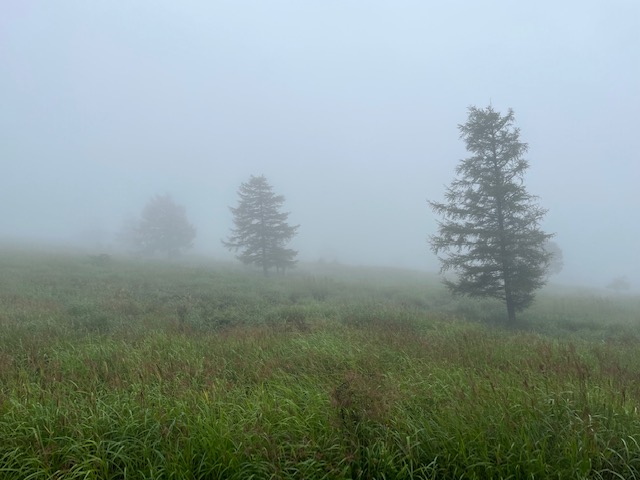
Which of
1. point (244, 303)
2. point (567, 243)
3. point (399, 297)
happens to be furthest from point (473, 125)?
point (567, 243)

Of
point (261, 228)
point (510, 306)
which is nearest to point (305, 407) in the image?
point (510, 306)

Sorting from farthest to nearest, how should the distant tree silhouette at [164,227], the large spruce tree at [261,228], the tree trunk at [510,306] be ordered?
the distant tree silhouette at [164,227] → the large spruce tree at [261,228] → the tree trunk at [510,306]

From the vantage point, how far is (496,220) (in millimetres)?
14016

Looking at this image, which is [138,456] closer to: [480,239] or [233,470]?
[233,470]

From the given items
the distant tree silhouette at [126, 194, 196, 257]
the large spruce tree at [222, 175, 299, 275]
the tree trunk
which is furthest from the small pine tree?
the tree trunk

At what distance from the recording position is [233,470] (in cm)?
292

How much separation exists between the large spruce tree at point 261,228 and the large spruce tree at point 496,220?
58.7ft

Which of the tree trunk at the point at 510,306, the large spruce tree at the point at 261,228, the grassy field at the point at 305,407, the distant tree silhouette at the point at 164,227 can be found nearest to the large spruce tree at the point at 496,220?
the tree trunk at the point at 510,306

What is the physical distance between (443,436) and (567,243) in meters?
179

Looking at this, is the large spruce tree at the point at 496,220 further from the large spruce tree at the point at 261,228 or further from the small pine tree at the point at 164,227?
the small pine tree at the point at 164,227

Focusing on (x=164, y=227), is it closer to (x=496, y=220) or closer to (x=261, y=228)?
(x=261, y=228)

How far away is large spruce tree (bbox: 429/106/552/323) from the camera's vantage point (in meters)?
13.7

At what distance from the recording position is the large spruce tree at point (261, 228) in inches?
1186

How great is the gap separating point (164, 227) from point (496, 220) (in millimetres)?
40527
